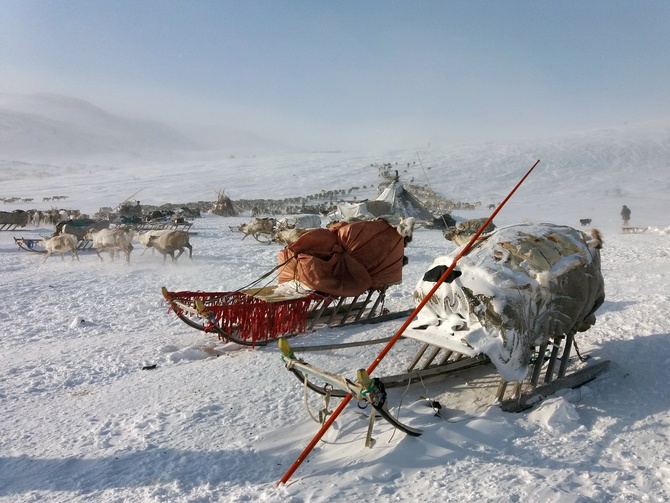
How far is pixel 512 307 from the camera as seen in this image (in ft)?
11.9

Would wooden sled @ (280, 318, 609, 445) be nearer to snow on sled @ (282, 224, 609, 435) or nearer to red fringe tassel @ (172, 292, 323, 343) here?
snow on sled @ (282, 224, 609, 435)

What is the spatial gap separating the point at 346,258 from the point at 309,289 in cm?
63

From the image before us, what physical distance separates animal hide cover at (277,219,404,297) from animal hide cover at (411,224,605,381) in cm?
218

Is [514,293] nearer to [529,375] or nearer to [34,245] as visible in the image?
[529,375]

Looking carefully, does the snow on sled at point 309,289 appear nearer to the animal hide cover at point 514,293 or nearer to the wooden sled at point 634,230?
the animal hide cover at point 514,293

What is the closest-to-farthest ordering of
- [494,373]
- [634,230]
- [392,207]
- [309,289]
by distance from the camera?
[494,373] → [309,289] → [634,230] → [392,207]

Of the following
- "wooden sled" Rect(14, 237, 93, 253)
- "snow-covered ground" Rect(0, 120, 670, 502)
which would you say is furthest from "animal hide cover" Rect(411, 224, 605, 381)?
"wooden sled" Rect(14, 237, 93, 253)

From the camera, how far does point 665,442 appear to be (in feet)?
10.2

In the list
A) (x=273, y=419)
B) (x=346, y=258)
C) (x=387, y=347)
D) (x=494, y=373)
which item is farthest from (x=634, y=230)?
(x=387, y=347)

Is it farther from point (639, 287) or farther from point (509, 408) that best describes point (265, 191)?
point (509, 408)

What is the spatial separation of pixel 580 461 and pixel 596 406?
36.2 inches

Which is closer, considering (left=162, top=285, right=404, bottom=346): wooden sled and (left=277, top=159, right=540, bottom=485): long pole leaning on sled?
(left=277, top=159, right=540, bottom=485): long pole leaning on sled

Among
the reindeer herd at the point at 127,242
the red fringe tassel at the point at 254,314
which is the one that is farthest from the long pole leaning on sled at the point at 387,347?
the reindeer herd at the point at 127,242

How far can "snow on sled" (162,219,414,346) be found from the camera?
5773 mm
